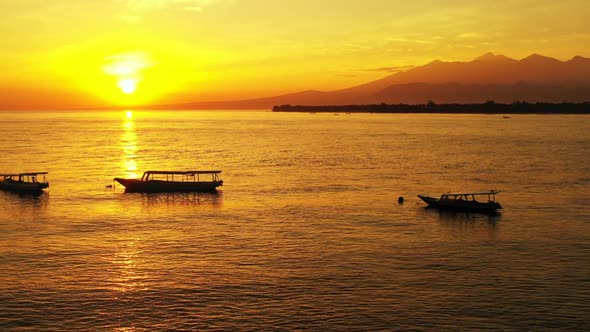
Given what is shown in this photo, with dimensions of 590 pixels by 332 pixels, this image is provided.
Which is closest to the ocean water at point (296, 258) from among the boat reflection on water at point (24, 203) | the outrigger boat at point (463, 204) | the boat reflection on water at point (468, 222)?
the boat reflection on water at point (468, 222)

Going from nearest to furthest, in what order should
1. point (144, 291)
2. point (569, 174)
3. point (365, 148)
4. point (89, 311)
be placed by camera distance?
point (89, 311) < point (144, 291) < point (569, 174) < point (365, 148)

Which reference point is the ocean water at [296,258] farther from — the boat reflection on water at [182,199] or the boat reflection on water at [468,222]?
the boat reflection on water at [182,199]

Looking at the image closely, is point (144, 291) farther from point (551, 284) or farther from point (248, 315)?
point (551, 284)

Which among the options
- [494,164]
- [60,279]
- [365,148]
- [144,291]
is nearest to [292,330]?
[144,291]

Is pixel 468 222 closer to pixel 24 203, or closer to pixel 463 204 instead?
pixel 463 204

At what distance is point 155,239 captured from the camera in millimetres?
51406

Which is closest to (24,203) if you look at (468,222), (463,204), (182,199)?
(182,199)

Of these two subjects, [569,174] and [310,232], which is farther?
[569,174]

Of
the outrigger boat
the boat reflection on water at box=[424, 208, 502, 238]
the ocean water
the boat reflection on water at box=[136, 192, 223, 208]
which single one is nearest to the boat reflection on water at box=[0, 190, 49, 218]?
the ocean water

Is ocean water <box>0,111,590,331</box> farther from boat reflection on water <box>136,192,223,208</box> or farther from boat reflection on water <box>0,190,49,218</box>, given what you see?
boat reflection on water <box>0,190,49,218</box>

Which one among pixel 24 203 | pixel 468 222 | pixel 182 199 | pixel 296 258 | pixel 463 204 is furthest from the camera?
pixel 182 199

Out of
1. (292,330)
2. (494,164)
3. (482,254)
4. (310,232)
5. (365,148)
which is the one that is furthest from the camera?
(365,148)

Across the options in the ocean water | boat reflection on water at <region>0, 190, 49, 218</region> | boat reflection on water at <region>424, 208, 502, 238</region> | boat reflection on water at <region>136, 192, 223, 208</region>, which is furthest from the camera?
boat reflection on water at <region>136, 192, 223, 208</region>

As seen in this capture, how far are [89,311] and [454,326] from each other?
70.6 ft
